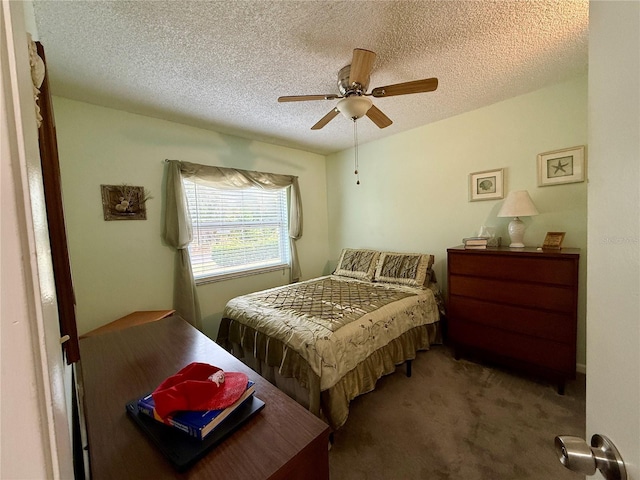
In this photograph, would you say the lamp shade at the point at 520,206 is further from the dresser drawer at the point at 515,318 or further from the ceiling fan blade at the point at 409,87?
the ceiling fan blade at the point at 409,87

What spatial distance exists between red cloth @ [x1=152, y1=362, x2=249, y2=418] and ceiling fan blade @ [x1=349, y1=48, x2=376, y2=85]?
62.3 inches

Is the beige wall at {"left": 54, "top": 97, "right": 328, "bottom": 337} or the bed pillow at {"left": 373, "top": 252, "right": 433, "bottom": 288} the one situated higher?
the beige wall at {"left": 54, "top": 97, "right": 328, "bottom": 337}

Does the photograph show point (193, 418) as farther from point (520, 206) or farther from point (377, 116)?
point (520, 206)

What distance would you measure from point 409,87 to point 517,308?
5.98 feet

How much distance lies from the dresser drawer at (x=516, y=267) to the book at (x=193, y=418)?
211 cm

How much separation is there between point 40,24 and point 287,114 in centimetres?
163

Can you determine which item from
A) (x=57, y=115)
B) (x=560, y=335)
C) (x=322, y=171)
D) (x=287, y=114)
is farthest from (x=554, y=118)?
(x=57, y=115)

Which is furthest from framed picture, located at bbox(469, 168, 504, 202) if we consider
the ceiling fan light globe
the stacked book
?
the ceiling fan light globe

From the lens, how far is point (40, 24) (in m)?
1.31

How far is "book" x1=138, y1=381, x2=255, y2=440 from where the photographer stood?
0.67m

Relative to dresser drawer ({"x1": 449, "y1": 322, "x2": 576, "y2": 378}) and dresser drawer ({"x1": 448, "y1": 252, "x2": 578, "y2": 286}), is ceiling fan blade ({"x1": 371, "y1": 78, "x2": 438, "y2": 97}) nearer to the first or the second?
dresser drawer ({"x1": 448, "y1": 252, "x2": 578, "y2": 286})

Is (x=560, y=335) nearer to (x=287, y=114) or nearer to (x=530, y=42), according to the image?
(x=530, y=42)

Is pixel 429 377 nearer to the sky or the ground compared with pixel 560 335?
nearer to the ground

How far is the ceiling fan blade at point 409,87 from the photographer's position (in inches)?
58.8
